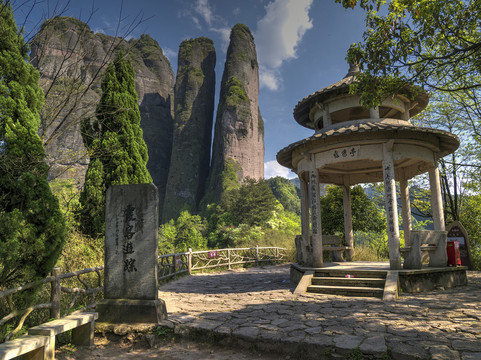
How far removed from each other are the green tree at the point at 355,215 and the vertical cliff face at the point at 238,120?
33090 millimetres

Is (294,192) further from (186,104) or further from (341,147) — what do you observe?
(341,147)

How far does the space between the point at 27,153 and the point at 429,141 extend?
861 cm

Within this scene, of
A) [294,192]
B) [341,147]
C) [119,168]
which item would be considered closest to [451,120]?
[341,147]

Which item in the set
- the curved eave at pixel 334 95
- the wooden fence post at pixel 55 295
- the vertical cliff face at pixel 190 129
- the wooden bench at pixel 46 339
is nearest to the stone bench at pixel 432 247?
the curved eave at pixel 334 95

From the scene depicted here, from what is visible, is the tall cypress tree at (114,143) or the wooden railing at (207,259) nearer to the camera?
the wooden railing at (207,259)

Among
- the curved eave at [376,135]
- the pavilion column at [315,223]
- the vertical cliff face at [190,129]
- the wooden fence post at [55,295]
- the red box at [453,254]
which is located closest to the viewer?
the wooden fence post at [55,295]

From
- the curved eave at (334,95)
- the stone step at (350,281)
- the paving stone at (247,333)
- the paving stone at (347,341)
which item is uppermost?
the curved eave at (334,95)

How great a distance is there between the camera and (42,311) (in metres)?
5.03

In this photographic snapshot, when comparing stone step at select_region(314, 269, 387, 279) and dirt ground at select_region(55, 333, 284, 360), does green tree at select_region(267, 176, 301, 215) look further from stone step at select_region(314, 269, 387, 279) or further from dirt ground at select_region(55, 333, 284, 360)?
dirt ground at select_region(55, 333, 284, 360)

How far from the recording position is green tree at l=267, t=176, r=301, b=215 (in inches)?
2368

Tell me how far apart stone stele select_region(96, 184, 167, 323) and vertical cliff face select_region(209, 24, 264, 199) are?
4170 centimetres

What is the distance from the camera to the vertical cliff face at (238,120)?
48.9 m

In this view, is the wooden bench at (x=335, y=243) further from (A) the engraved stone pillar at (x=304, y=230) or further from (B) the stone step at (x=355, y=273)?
(B) the stone step at (x=355, y=273)

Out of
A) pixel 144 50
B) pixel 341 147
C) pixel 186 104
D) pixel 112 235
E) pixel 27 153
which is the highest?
pixel 144 50
